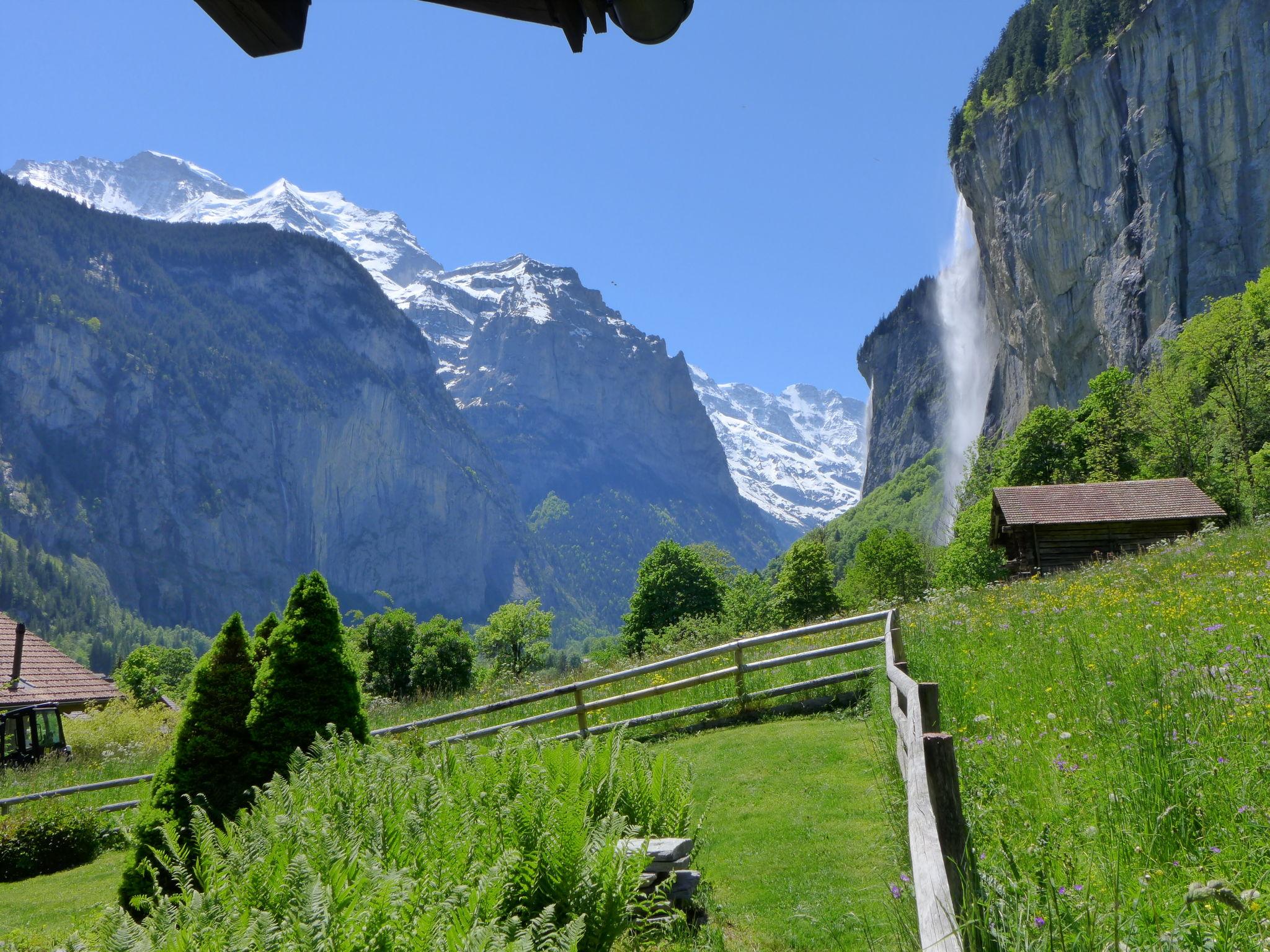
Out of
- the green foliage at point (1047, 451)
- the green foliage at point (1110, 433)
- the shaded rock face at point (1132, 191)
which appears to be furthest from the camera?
the shaded rock face at point (1132, 191)

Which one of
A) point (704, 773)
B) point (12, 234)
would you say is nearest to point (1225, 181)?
point (704, 773)

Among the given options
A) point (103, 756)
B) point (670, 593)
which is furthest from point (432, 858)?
point (670, 593)

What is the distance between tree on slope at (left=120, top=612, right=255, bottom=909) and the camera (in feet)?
25.4

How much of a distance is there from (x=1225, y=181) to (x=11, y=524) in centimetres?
18510

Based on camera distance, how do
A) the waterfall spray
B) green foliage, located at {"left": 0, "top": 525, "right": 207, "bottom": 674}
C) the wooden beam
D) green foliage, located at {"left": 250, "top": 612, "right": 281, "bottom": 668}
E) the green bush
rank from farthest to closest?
green foliage, located at {"left": 0, "top": 525, "right": 207, "bottom": 674}
the waterfall spray
the green bush
green foliage, located at {"left": 250, "top": 612, "right": 281, "bottom": 668}
the wooden beam

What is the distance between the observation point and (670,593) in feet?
158

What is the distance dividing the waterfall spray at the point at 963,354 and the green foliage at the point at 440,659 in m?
78.7

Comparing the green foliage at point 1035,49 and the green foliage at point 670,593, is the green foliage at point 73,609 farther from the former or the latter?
the green foliage at point 1035,49

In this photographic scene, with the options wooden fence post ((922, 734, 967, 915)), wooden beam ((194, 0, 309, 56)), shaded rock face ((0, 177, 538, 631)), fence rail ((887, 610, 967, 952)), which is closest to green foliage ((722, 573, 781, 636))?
fence rail ((887, 610, 967, 952))

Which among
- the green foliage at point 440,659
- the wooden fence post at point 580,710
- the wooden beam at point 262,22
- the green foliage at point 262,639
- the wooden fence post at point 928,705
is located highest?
the wooden beam at point 262,22

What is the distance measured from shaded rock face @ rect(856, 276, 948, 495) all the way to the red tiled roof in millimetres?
129300

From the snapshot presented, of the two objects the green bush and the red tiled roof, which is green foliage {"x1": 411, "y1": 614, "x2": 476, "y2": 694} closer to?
the red tiled roof

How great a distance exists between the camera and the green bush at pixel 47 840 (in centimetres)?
1213

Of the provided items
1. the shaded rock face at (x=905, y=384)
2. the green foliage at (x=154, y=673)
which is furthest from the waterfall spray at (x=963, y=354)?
the green foliage at (x=154, y=673)
